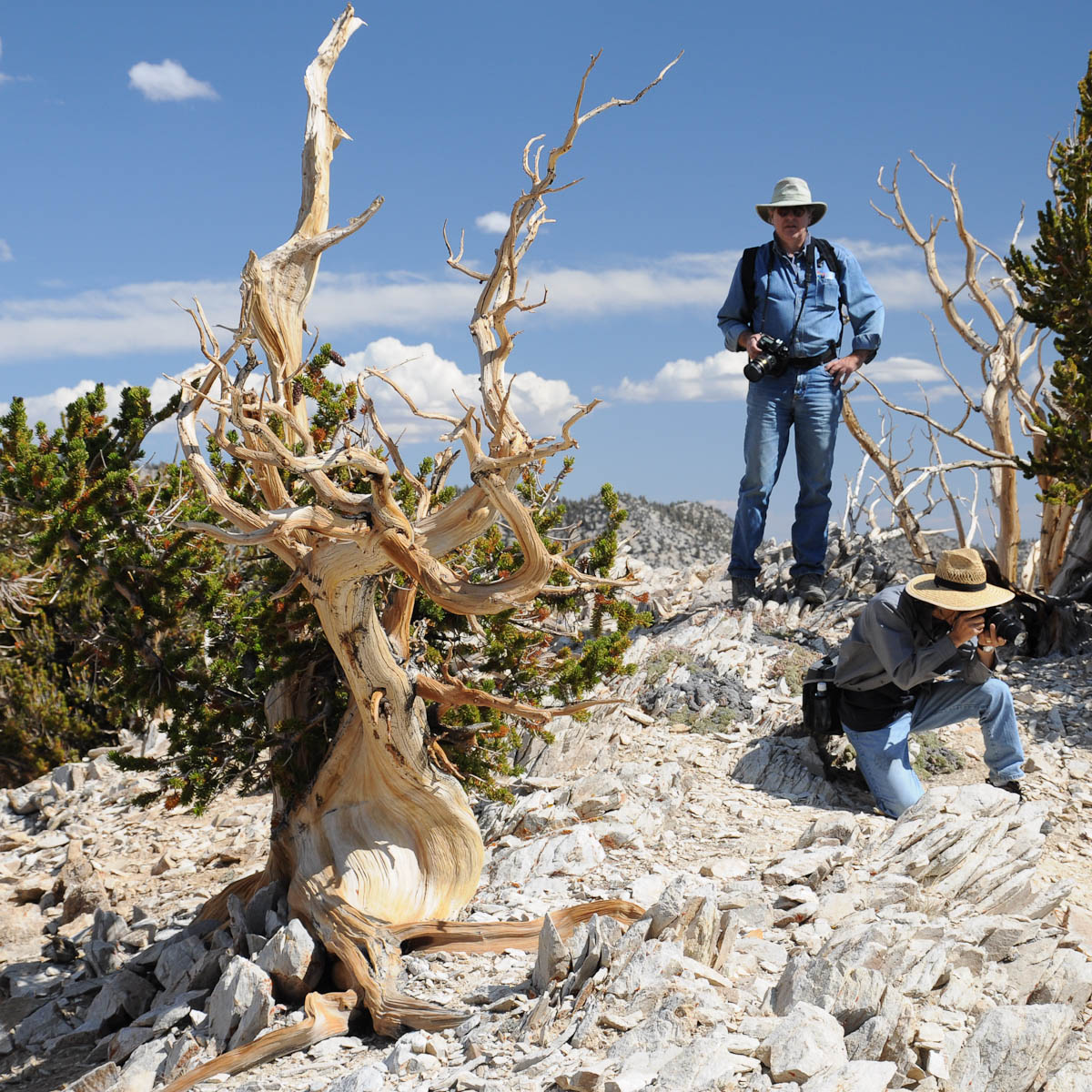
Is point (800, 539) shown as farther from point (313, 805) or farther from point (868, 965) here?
point (868, 965)

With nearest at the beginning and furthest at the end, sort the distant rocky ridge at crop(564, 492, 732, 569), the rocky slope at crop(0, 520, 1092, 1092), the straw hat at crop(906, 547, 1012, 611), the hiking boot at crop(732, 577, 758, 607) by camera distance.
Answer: the rocky slope at crop(0, 520, 1092, 1092) → the straw hat at crop(906, 547, 1012, 611) → the hiking boot at crop(732, 577, 758, 607) → the distant rocky ridge at crop(564, 492, 732, 569)

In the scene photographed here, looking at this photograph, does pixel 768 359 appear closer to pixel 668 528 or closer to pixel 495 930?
pixel 495 930

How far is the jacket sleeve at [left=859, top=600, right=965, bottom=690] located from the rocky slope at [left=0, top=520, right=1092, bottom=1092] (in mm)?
627

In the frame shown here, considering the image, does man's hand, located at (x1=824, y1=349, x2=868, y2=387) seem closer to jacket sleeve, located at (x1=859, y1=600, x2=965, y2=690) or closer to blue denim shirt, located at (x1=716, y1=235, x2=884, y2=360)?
blue denim shirt, located at (x1=716, y1=235, x2=884, y2=360)

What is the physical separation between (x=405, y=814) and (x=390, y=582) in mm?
1123

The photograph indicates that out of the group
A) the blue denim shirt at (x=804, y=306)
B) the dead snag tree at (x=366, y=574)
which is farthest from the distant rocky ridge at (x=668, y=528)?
the dead snag tree at (x=366, y=574)

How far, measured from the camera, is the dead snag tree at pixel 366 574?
4.12 m

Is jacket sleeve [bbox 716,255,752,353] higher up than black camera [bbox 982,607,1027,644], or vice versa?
jacket sleeve [bbox 716,255,752,353]

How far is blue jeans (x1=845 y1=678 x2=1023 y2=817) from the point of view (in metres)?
5.75

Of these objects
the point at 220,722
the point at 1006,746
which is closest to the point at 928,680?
the point at 1006,746

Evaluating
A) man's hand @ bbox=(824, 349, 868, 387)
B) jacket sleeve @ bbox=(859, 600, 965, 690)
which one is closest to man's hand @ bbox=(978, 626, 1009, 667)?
jacket sleeve @ bbox=(859, 600, 965, 690)

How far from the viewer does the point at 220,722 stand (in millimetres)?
5520

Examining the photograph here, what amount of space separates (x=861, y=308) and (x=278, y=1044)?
6.68 m

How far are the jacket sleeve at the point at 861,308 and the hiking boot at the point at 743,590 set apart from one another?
211cm
